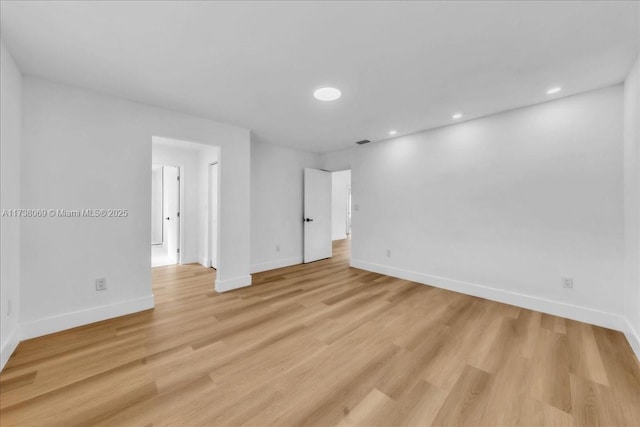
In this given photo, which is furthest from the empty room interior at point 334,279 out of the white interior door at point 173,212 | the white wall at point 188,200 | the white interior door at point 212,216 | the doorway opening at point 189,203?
the white interior door at point 173,212

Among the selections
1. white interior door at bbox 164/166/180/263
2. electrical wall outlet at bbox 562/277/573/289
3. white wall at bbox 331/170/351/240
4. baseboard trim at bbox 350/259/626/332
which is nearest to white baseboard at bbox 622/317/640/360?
baseboard trim at bbox 350/259/626/332

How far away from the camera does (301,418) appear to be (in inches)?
54.0

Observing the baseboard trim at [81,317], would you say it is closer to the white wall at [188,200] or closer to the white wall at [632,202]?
the white wall at [188,200]

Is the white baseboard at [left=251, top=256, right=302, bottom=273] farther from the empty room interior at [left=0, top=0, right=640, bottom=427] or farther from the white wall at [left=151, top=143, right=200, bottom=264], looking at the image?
the white wall at [left=151, top=143, right=200, bottom=264]

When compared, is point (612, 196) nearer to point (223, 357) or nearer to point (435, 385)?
point (435, 385)

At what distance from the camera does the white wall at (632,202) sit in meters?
2.00

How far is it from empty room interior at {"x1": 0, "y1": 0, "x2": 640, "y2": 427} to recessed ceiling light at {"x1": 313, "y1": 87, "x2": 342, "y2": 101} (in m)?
0.02

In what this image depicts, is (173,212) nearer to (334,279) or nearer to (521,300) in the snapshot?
(334,279)

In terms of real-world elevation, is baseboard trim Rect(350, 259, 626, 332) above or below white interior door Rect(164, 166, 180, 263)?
below

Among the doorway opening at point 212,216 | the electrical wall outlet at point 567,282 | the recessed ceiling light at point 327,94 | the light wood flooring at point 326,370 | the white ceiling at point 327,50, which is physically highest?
the recessed ceiling light at point 327,94

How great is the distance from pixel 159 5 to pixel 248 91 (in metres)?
1.10

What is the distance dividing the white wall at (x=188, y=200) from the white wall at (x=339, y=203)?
4.77 m

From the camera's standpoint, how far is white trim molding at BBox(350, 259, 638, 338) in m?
2.42

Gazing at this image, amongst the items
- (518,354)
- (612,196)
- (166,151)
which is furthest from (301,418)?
(166,151)
